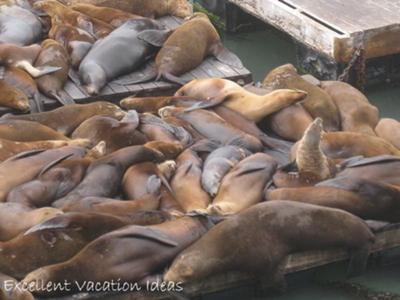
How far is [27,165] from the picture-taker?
17.1ft

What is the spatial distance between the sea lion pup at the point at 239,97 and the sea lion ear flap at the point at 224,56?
0.81 m

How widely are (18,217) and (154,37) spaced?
10.1 feet

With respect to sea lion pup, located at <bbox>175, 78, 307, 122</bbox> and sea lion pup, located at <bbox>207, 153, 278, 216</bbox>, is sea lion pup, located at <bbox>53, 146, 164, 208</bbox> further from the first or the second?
sea lion pup, located at <bbox>175, 78, 307, 122</bbox>

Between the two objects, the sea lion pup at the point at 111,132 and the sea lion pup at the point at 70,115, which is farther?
the sea lion pup at the point at 70,115

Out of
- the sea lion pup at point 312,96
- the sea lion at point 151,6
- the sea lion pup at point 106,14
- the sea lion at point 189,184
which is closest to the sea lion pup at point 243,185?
the sea lion at point 189,184

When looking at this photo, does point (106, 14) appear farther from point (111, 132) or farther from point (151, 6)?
point (111, 132)

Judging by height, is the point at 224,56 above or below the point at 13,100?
below

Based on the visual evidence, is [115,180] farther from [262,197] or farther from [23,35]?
[23,35]

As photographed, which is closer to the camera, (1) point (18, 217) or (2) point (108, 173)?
(1) point (18, 217)

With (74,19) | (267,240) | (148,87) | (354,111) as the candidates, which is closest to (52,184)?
(267,240)

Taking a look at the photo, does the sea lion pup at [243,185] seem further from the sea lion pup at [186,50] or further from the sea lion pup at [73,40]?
the sea lion pup at [73,40]

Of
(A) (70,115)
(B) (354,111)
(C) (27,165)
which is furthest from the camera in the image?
(B) (354,111)

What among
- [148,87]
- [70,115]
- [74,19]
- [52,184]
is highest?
[52,184]

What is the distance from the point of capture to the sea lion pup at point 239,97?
6.11 meters
